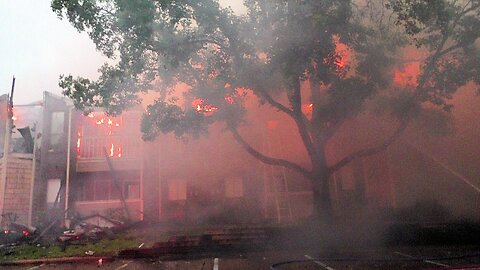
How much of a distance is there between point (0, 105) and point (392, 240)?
1968 centimetres

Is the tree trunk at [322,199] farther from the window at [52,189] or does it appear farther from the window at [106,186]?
the window at [52,189]

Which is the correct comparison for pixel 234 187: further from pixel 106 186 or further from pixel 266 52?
pixel 266 52

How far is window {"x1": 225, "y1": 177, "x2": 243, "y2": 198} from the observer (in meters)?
21.8

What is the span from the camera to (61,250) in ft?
39.3

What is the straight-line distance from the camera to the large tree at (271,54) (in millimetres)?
11000

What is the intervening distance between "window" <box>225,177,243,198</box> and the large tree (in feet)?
25.1

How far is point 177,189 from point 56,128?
336 inches

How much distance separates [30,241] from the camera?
1418 cm

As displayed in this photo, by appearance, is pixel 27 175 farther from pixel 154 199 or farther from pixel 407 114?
pixel 407 114

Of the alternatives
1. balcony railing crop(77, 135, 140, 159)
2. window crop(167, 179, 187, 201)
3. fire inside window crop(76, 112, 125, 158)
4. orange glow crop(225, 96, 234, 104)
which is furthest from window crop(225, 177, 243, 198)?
orange glow crop(225, 96, 234, 104)

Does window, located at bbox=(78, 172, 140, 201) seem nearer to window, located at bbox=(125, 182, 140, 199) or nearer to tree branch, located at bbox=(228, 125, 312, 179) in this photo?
window, located at bbox=(125, 182, 140, 199)

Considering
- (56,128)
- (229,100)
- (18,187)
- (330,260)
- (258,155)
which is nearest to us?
(330,260)

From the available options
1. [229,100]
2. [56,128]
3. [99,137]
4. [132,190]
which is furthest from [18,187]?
[229,100]

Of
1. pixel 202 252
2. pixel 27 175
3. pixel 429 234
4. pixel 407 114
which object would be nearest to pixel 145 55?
pixel 202 252
